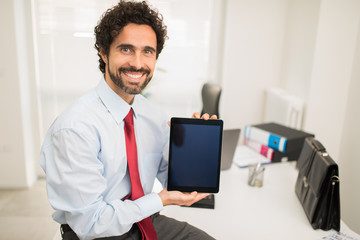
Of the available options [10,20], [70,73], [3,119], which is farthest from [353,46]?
[3,119]

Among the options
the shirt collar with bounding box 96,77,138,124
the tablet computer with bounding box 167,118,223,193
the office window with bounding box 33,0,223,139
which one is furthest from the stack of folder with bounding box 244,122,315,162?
the office window with bounding box 33,0,223,139

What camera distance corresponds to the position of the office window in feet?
9.50

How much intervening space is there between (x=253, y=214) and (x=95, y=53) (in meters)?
2.37

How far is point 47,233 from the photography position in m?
2.30

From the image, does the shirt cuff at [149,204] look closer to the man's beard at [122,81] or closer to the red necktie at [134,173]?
the red necktie at [134,173]

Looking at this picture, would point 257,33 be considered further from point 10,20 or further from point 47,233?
point 47,233

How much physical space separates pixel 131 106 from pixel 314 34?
5.91 feet

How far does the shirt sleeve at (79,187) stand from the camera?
0.93 meters

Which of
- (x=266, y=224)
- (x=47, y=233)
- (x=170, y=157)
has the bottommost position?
(x=47, y=233)

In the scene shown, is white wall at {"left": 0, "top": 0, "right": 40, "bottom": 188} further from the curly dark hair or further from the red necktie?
the red necktie

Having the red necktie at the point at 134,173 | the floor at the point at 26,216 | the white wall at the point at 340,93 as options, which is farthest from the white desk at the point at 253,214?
the floor at the point at 26,216

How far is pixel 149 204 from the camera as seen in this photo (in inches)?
40.8

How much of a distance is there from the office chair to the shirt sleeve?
4.62ft

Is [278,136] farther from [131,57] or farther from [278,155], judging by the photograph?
[131,57]
